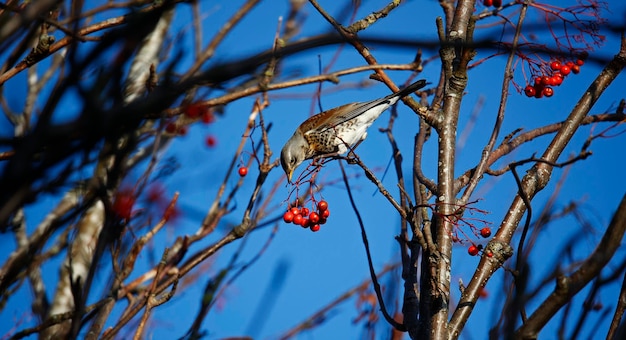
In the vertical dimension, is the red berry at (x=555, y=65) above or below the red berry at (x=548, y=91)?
above

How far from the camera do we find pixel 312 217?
3.64 m

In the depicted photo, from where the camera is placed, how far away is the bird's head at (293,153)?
593 centimetres

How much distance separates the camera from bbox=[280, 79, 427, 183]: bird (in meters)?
5.86

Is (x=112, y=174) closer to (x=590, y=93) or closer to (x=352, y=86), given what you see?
(x=590, y=93)

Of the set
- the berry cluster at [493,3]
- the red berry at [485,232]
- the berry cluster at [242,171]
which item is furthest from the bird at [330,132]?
the red berry at [485,232]

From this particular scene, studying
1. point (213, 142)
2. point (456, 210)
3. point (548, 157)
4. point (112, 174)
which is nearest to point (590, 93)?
point (548, 157)

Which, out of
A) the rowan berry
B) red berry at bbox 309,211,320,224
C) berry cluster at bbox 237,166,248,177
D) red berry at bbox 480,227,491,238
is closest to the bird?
berry cluster at bbox 237,166,248,177

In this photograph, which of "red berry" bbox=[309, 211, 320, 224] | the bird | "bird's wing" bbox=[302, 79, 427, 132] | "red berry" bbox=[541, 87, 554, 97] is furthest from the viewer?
the bird

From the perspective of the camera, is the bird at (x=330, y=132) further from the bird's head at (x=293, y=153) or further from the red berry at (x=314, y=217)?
the red berry at (x=314, y=217)

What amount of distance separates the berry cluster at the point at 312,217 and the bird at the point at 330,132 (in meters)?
1.93

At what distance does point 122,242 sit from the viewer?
3.32m

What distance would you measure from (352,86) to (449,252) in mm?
6161

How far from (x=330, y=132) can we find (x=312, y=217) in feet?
8.77

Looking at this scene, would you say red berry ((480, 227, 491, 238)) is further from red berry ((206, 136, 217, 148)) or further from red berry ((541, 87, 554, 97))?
red berry ((206, 136, 217, 148))
